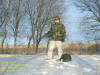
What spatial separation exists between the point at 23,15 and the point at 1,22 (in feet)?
11.5

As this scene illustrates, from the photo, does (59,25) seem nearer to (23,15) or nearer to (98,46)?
(98,46)

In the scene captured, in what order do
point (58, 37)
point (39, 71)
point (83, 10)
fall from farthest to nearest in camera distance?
point (83, 10) < point (58, 37) < point (39, 71)

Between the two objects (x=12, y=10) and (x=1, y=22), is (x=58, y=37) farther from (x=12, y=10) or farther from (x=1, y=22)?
(x=1, y=22)

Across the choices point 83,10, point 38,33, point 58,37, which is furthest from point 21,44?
point 58,37

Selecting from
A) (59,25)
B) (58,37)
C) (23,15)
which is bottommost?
(58,37)

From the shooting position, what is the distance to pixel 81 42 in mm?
18500

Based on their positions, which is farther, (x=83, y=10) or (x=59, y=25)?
(x=83, y=10)

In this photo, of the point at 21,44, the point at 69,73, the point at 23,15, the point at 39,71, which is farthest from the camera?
the point at 23,15

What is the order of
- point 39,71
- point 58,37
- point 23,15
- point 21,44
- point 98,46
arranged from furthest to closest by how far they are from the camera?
point 23,15 < point 21,44 < point 98,46 < point 58,37 < point 39,71

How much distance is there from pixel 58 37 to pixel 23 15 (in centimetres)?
1760

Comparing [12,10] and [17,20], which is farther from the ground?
[12,10]

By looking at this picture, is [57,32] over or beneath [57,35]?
over

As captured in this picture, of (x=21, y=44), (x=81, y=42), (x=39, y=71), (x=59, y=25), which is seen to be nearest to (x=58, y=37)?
(x=59, y=25)

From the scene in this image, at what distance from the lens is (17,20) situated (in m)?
22.4
